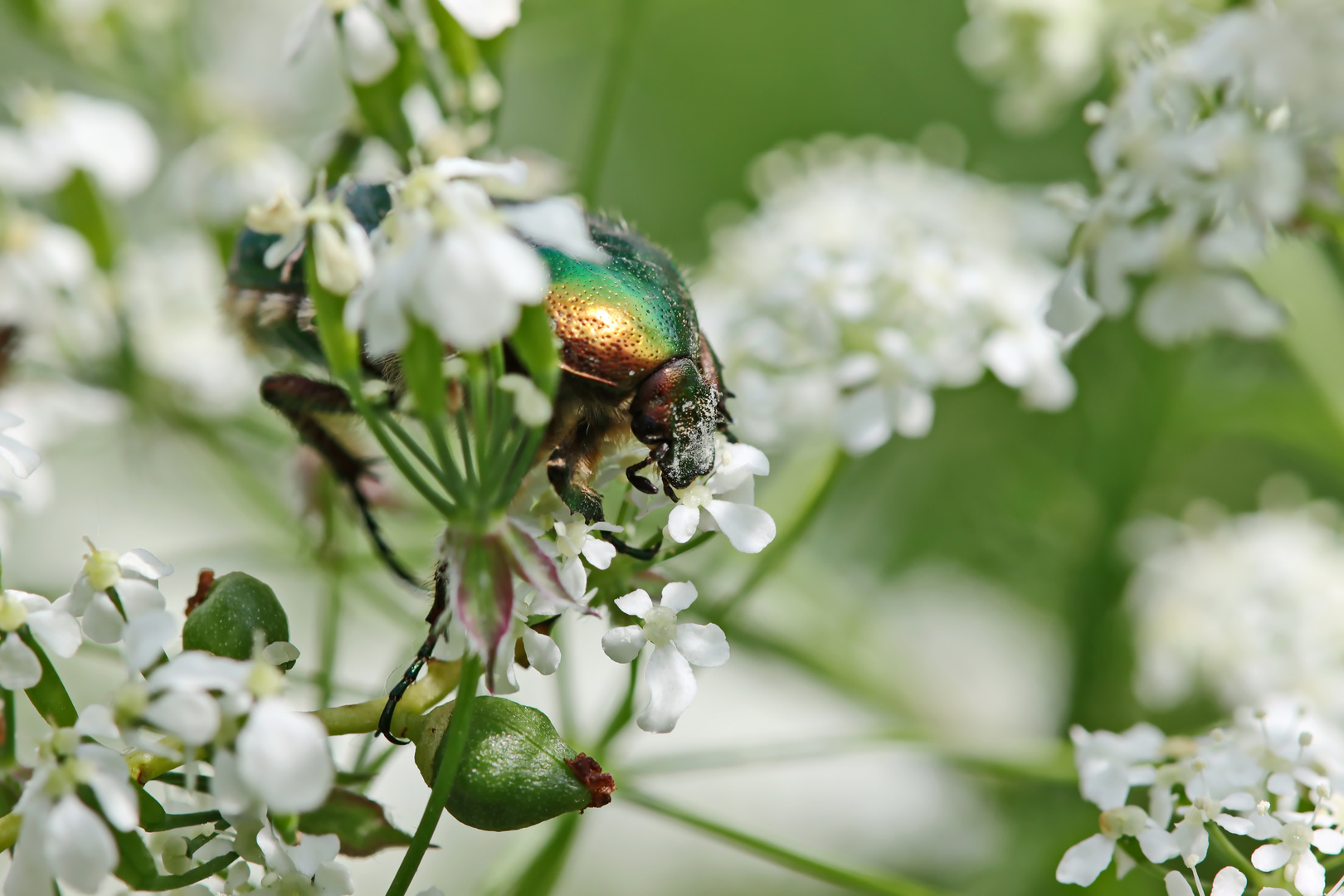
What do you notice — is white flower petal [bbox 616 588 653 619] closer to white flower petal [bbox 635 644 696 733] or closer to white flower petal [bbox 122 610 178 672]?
white flower petal [bbox 635 644 696 733]

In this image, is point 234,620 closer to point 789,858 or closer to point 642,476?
point 642,476

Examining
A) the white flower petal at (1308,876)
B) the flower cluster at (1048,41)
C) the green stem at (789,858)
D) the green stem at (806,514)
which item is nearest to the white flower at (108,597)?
the green stem at (789,858)

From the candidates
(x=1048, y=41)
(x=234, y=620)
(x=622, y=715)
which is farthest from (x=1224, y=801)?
(x=1048, y=41)

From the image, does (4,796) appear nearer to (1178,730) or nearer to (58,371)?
(58,371)

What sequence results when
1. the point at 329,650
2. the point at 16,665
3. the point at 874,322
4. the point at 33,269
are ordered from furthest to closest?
the point at 33,269, the point at 874,322, the point at 329,650, the point at 16,665

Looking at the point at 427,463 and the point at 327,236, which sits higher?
the point at 327,236

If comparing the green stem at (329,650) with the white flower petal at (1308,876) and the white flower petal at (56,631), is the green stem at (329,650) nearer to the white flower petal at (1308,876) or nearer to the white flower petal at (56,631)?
the white flower petal at (56,631)
